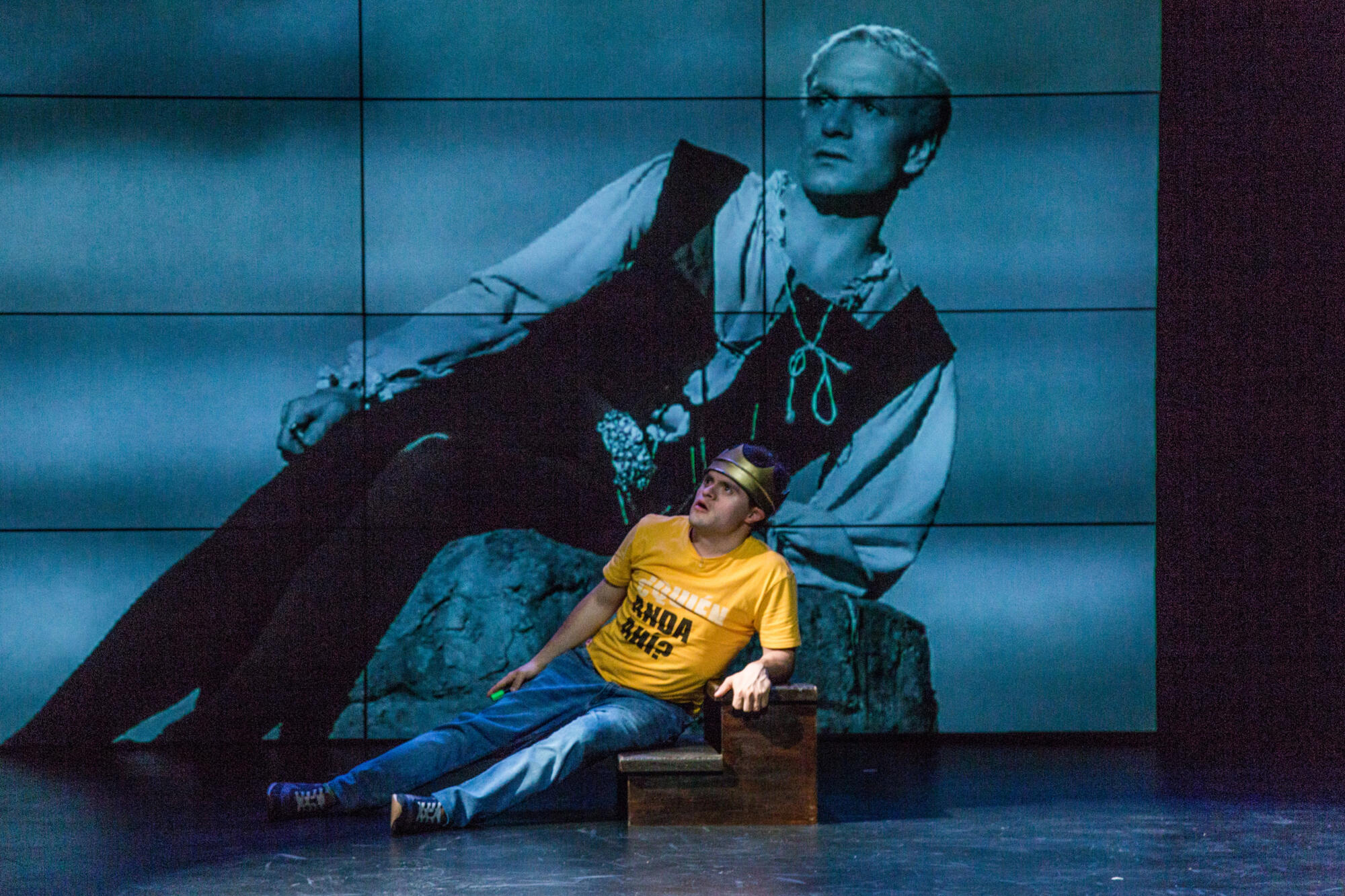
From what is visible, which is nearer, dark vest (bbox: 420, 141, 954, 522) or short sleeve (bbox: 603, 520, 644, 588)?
short sleeve (bbox: 603, 520, 644, 588)

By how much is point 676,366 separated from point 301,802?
2.50 meters

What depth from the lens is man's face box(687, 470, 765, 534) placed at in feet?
13.6

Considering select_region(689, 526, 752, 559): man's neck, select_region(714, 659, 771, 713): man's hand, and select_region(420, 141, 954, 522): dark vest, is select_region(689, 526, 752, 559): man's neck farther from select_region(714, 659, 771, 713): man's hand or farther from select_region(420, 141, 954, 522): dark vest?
select_region(420, 141, 954, 522): dark vest

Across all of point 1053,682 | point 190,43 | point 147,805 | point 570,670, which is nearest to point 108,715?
point 147,805

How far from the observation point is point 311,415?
5680 millimetres

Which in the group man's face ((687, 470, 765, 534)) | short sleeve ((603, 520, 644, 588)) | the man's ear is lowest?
short sleeve ((603, 520, 644, 588))

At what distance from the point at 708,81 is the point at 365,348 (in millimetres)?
1823

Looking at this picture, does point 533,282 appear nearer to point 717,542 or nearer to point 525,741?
point 717,542

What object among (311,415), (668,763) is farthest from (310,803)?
(311,415)

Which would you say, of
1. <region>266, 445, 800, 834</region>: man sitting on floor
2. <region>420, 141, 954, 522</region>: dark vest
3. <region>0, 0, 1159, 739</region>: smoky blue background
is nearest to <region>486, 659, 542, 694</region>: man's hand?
<region>266, 445, 800, 834</region>: man sitting on floor

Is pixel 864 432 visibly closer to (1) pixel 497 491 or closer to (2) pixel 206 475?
(1) pixel 497 491

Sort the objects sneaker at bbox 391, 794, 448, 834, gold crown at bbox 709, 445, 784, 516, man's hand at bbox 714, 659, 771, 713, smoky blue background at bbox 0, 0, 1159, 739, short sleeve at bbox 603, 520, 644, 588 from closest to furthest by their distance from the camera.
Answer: sneaker at bbox 391, 794, 448, 834 → man's hand at bbox 714, 659, 771, 713 → gold crown at bbox 709, 445, 784, 516 → short sleeve at bbox 603, 520, 644, 588 → smoky blue background at bbox 0, 0, 1159, 739

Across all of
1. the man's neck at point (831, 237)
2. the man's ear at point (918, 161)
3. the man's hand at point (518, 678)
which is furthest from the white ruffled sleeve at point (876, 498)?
the man's hand at point (518, 678)

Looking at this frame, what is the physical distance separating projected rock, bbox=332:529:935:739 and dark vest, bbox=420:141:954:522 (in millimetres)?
464
